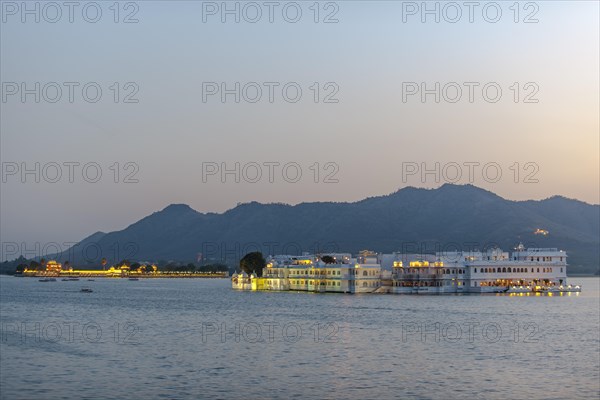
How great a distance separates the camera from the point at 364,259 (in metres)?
145

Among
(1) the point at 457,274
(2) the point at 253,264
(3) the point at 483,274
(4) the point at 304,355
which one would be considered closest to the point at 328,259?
(2) the point at 253,264

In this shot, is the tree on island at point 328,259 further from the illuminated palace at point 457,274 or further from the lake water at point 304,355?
the lake water at point 304,355

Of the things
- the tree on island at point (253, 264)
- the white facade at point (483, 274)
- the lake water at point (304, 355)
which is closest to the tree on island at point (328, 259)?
the tree on island at point (253, 264)

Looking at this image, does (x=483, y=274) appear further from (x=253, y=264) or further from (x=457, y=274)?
(x=253, y=264)

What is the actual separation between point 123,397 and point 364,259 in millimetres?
108716

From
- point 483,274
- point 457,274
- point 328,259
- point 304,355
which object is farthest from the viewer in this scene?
point 328,259

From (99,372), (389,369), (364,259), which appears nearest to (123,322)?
(99,372)

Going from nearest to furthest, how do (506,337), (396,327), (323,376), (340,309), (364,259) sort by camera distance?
(323,376) < (506,337) < (396,327) < (340,309) < (364,259)

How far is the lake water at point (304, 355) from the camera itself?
40750 millimetres

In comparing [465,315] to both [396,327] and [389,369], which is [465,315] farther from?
[389,369]

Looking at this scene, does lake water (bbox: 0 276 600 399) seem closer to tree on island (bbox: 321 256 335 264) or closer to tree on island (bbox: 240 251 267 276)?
tree on island (bbox: 321 256 335 264)

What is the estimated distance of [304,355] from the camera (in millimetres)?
53094

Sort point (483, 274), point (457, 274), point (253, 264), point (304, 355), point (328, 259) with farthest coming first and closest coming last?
point (253, 264), point (328, 259), point (457, 274), point (483, 274), point (304, 355)

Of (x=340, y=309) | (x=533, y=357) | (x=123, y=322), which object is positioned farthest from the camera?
(x=340, y=309)
